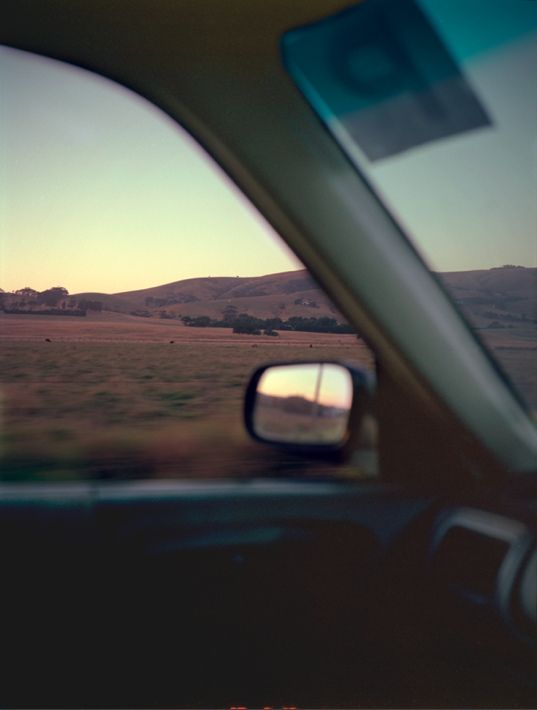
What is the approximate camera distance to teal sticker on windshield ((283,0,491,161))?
1.95 meters

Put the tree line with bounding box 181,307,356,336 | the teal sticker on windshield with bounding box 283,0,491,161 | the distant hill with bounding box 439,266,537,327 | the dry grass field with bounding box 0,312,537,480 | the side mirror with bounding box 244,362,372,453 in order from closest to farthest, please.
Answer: the teal sticker on windshield with bounding box 283,0,491,161 < the distant hill with bounding box 439,266,537,327 < the side mirror with bounding box 244,362,372,453 < the tree line with bounding box 181,307,356,336 < the dry grass field with bounding box 0,312,537,480

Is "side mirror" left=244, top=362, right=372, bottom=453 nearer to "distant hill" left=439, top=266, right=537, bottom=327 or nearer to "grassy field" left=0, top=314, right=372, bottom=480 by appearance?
"grassy field" left=0, top=314, right=372, bottom=480

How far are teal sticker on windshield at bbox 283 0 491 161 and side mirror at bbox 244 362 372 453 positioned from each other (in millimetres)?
646

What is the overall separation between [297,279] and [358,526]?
0.81 meters

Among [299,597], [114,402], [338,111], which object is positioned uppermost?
[338,111]

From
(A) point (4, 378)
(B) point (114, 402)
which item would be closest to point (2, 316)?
(A) point (4, 378)

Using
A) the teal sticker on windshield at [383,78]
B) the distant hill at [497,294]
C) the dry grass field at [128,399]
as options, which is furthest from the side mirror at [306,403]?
the teal sticker on windshield at [383,78]

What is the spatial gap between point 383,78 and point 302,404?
3.03 ft

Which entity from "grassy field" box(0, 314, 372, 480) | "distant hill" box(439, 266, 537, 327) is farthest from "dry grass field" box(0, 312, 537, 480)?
"distant hill" box(439, 266, 537, 327)

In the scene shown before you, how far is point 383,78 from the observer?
2.06m

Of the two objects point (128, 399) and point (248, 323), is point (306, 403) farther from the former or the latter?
point (128, 399)

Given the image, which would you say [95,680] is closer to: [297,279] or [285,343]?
[285,343]

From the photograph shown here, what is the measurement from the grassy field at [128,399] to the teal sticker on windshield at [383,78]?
778 millimetres

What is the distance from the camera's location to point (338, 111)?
202 cm
